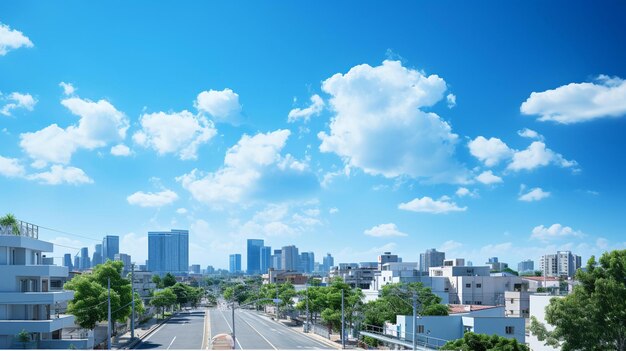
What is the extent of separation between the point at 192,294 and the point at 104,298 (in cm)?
6103

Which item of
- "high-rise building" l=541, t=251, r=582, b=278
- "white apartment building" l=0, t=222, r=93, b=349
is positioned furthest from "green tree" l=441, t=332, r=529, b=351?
"high-rise building" l=541, t=251, r=582, b=278

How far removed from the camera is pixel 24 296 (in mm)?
30562

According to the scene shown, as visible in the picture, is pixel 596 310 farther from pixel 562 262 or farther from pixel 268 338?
pixel 562 262

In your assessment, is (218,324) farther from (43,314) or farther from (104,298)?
(43,314)

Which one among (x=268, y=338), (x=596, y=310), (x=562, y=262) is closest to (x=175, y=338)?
(x=268, y=338)

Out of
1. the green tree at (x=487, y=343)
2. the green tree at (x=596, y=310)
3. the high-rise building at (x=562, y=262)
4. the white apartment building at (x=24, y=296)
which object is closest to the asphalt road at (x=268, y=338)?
the white apartment building at (x=24, y=296)

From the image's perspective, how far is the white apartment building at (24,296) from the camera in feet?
98.9

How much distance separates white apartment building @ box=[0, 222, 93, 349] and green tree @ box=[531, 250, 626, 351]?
2557 cm

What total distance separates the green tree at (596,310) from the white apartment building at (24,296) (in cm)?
2557

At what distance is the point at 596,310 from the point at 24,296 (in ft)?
91.4

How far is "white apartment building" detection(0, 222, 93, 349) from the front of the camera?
30141 mm

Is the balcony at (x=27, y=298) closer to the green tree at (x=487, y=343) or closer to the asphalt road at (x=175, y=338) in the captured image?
the asphalt road at (x=175, y=338)

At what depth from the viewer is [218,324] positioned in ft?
216

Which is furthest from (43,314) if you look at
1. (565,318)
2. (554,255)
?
(554,255)
